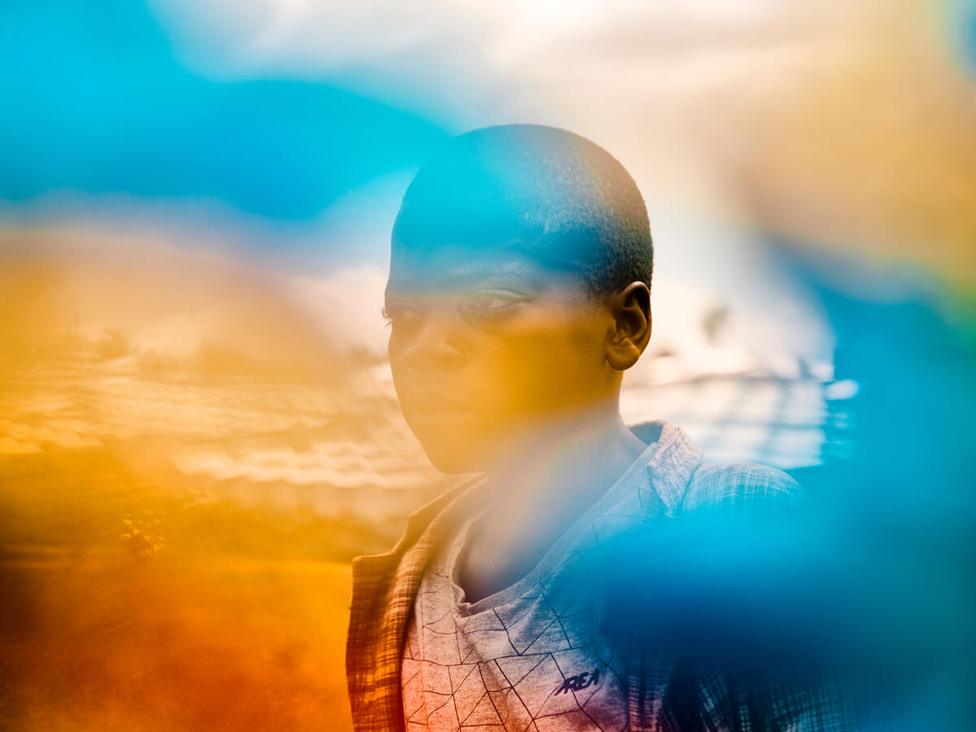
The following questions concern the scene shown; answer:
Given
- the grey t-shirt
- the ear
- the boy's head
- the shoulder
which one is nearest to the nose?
the boy's head

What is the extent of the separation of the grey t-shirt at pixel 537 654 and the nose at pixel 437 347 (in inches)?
15.3

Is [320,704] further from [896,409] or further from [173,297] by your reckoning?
[896,409]

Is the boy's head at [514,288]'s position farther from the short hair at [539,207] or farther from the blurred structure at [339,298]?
the blurred structure at [339,298]

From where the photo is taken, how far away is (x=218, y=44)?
6.76ft

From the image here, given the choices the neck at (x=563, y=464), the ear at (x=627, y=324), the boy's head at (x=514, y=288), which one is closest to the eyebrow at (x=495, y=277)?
the boy's head at (x=514, y=288)

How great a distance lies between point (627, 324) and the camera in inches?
66.5

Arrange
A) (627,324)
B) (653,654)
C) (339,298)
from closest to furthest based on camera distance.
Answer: (653,654) < (627,324) < (339,298)

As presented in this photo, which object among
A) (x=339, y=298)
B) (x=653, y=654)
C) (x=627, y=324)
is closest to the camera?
(x=653, y=654)

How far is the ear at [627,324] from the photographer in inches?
66.1

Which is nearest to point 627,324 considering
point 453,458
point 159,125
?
point 453,458

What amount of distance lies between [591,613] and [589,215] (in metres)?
0.73

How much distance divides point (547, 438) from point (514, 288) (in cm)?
30

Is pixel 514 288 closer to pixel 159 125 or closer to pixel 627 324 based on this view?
pixel 627 324

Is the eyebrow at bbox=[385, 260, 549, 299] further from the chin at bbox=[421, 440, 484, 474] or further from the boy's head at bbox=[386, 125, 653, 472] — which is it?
the chin at bbox=[421, 440, 484, 474]
